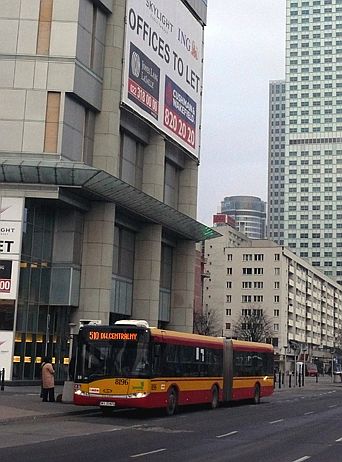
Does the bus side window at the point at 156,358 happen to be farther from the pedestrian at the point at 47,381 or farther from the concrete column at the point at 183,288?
the concrete column at the point at 183,288

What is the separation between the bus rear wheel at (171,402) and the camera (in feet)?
88.6

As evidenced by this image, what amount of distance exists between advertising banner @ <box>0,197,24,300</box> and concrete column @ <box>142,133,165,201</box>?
1242cm

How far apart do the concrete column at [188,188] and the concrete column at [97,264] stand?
14.5 meters

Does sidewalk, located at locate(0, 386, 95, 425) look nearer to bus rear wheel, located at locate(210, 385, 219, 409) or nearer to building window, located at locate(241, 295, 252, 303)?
bus rear wheel, located at locate(210, 385, 219, 409)

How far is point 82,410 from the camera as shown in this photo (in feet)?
88.4

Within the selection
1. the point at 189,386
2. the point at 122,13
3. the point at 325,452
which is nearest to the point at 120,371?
the point at 189,386

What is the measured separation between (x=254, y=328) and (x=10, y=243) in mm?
79599

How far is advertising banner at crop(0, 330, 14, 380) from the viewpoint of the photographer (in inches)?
1539

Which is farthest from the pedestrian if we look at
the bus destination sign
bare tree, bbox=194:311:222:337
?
bare tree, bbox=194:311:222:337

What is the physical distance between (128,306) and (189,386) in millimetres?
21408

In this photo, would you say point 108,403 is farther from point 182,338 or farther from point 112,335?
point 182,338

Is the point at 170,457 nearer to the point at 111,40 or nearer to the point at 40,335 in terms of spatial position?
the point at 40,335

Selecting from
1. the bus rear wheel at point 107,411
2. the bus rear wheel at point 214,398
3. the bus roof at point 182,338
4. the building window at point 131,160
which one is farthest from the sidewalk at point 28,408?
the building window at point 131,160

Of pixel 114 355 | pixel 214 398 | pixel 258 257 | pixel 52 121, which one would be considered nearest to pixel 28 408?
pixel 114 355
